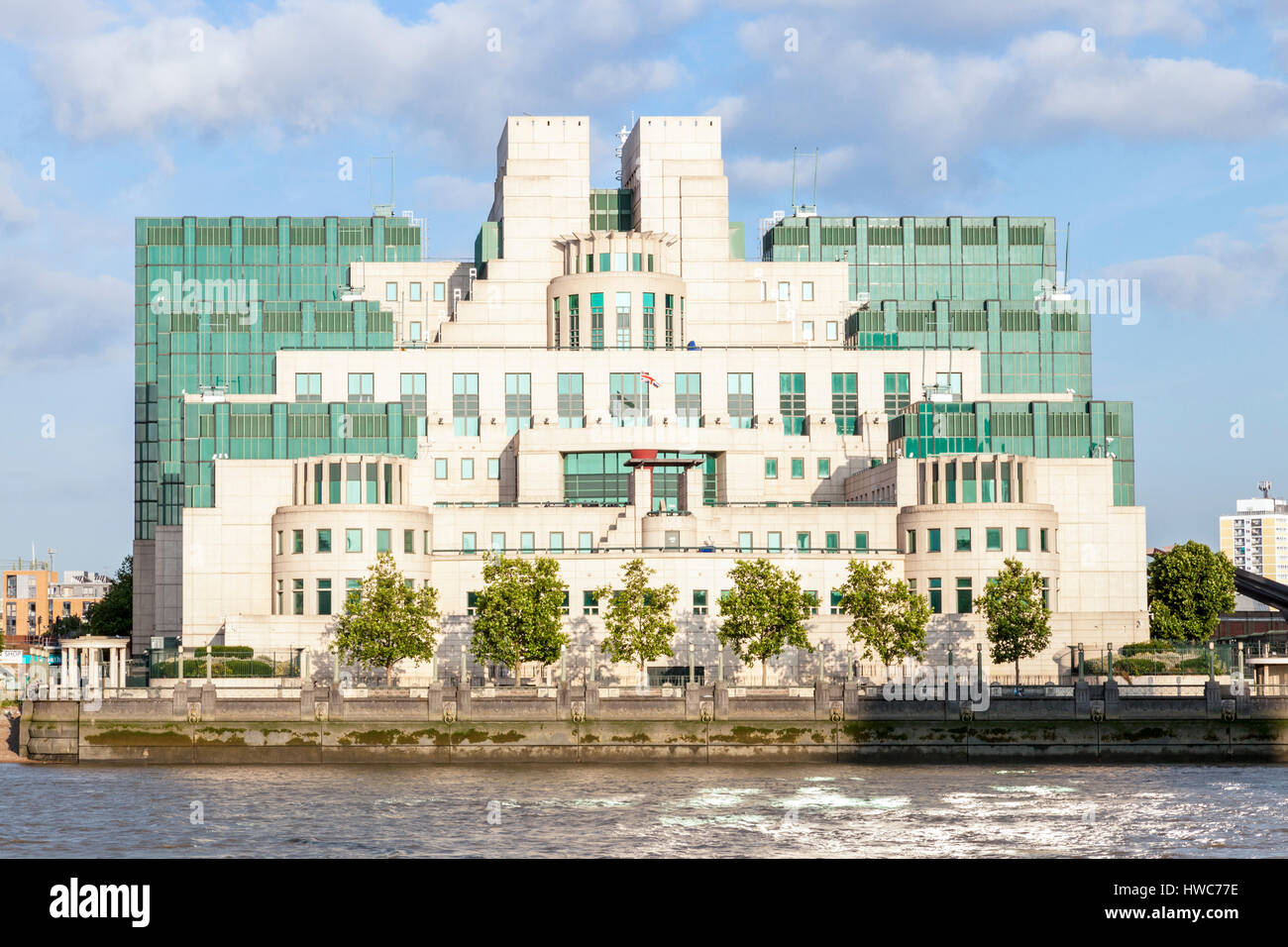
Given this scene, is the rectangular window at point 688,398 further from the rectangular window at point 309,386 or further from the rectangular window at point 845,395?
the rectangular window at point 309,386

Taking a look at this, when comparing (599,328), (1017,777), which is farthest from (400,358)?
(1017,777)

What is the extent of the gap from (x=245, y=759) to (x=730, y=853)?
44.7m

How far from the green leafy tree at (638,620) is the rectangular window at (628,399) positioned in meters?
38.9

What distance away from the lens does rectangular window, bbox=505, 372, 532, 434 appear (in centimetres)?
16238

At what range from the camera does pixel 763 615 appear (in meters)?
117

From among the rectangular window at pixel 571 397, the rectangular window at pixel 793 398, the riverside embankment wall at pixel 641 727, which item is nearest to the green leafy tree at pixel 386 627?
the riverside embankment wall at pixel 641 727

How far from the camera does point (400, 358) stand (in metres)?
164

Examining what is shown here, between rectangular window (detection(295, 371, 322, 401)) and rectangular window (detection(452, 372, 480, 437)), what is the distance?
516 inches

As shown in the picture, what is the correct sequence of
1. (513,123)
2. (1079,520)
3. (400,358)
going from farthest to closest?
1. (513,123)
2. (400,358)
3. (1079,520)

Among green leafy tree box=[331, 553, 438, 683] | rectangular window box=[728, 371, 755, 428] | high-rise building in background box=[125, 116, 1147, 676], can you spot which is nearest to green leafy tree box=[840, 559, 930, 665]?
high-rise building in background box=[125, 116, 1147, 676]

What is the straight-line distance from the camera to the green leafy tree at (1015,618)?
12200cm

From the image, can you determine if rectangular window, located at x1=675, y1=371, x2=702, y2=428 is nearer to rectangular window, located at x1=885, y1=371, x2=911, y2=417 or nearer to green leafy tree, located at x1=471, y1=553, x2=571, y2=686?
rectangular window, located at x1=885, y1=371, x2=911, y2=417
